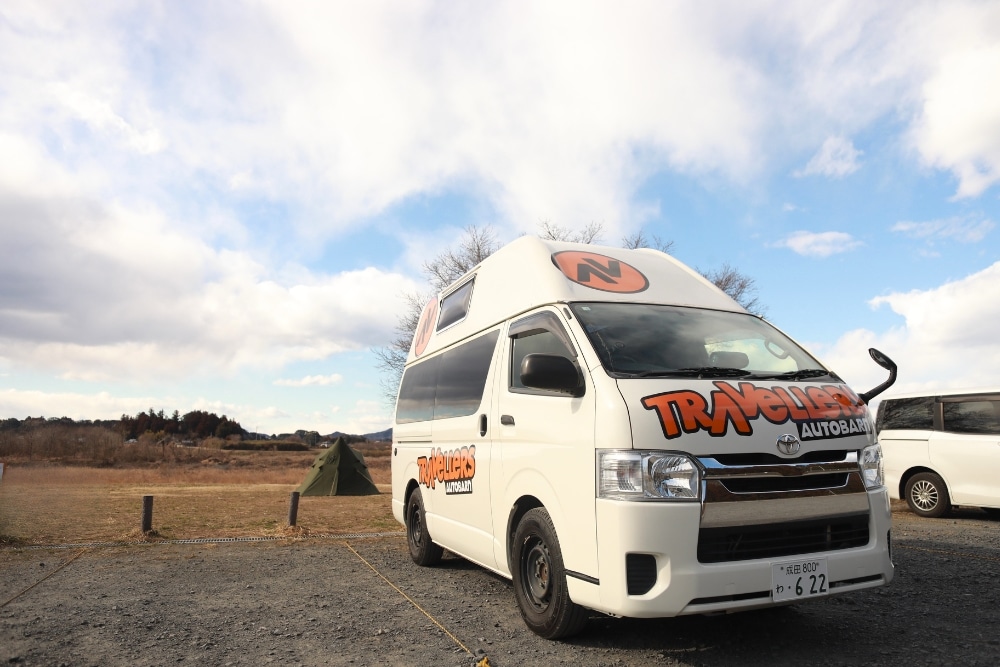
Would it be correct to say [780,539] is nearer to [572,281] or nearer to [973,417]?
[572,281]

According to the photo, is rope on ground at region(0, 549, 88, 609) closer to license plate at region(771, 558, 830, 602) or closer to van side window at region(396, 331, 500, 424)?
van side window at region(396, 331, 500, 424)

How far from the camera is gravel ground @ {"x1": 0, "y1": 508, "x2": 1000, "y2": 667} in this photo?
4129 millimetres

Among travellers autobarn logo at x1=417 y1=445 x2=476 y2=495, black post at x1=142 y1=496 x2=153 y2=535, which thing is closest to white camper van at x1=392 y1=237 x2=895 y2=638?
travellers autobarn logo at x1=417 y1=445 x2=476 y2=495

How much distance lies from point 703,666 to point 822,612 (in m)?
1.69

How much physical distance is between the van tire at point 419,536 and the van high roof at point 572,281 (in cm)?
195

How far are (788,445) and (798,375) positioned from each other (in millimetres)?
812

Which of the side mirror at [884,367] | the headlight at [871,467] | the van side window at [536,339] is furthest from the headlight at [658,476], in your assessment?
the side mirror at [884,367]

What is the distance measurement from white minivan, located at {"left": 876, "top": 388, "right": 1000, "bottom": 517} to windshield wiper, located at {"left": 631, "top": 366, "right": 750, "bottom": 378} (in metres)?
8.01

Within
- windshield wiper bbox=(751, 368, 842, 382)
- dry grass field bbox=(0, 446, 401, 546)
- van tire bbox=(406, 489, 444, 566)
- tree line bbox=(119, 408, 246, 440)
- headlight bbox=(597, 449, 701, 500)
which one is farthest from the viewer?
tree line bbox=(119, 408, 246, 440)

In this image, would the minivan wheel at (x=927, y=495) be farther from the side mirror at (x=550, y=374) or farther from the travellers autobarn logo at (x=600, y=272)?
the side mirror at (x=550, y=374)

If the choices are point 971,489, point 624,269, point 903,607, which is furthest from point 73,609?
point 971,489

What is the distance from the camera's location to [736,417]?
3.78 meters

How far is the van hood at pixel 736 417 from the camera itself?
367 centimetres

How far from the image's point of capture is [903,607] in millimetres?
5145
